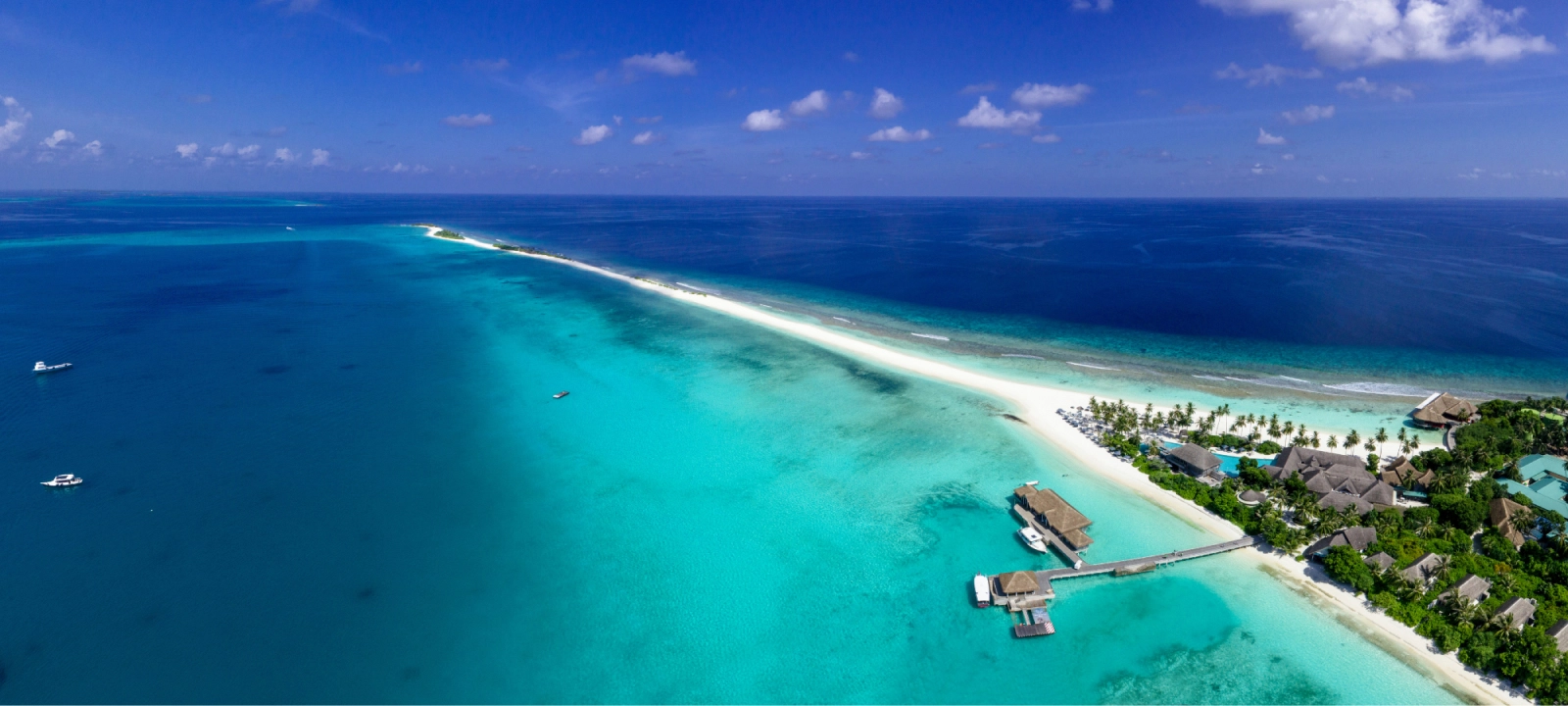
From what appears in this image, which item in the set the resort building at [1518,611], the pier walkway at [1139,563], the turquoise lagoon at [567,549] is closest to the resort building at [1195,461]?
the turquoise lagoon at [567,549]

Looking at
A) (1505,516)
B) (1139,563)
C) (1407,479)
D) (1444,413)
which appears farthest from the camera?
(1444,413)

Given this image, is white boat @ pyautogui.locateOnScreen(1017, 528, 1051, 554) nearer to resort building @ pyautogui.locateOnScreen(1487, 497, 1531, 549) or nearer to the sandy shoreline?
the sandy shoreline

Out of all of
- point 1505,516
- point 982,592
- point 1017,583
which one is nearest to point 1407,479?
point 1505,516

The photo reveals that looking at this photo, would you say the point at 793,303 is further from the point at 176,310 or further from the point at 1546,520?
the point at 176,310

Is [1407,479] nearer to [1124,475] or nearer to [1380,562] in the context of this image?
[1380,562]

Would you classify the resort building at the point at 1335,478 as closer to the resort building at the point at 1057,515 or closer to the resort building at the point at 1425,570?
the resort building at the point at 1425,570

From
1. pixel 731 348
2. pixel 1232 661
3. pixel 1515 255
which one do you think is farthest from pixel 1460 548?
pixel 1515 255
